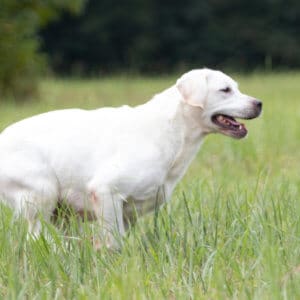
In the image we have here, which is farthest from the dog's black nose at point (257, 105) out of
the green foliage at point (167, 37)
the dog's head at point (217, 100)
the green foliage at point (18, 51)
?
the green foliage at point (167, 37)

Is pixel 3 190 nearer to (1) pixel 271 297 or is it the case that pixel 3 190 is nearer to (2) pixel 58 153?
(2) pixel 58 153

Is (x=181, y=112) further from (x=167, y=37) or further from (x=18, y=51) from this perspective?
(x=167, y=37)

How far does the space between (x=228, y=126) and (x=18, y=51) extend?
1325 centimetres

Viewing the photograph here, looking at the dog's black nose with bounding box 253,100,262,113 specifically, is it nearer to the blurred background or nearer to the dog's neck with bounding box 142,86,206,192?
the dog's neck with bounding box 142,86,206,192

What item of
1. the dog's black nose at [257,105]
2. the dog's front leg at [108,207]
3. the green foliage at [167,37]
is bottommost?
the green foliage at [167,37]

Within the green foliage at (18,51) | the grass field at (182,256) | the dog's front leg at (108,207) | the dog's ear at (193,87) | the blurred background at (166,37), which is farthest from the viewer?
the blurred background at (166,37)

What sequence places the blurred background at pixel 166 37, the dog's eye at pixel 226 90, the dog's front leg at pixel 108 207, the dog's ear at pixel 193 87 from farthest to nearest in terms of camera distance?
1. the blurred background at pixel 166 37
2. the dog's eye at pixel 226 90
3. the dog's ear at pixel 193 87
4. the dog's front leg at pixel 108 207

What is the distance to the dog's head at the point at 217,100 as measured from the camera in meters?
6.19

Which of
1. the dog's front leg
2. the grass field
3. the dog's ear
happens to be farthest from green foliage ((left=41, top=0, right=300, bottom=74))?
the dog's front leg

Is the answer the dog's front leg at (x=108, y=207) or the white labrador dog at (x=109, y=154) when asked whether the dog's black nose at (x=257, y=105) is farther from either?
the dog's front leg at (x=108, y=207)

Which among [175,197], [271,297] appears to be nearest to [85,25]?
[175,197]

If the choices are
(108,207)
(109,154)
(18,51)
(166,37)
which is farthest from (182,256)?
(166,37)

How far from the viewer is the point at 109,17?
1499 inches

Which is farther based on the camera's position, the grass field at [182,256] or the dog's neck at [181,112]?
the dog's neck at [181,112]
